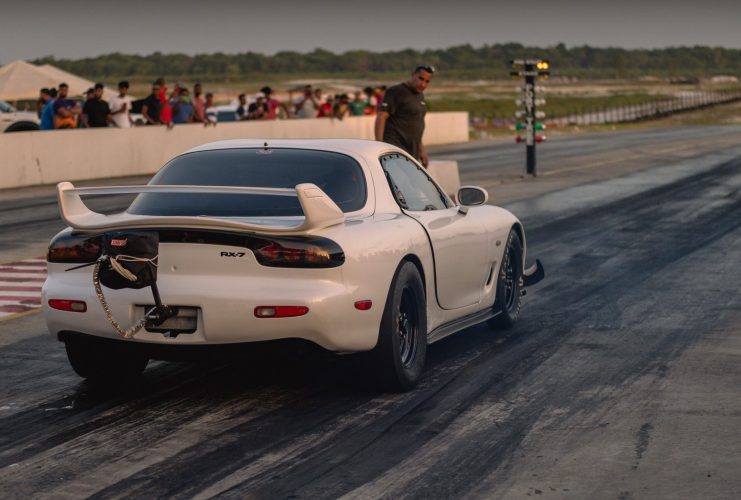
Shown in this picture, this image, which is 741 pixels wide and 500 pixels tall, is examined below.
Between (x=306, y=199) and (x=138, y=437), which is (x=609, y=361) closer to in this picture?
(x=306, y=199)

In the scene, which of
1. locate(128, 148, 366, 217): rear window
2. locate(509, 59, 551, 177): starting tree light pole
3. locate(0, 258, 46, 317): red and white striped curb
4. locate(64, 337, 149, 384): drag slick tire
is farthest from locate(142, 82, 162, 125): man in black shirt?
locate(64, 337, 149, 384): drag slick tire

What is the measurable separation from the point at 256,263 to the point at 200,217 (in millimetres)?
376

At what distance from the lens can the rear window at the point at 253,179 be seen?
7703 mm

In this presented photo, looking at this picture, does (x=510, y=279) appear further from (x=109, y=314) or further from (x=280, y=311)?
(x=109, y=314)

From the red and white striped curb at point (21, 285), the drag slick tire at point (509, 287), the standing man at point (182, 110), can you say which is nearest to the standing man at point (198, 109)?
the standing man at point (182, 110)

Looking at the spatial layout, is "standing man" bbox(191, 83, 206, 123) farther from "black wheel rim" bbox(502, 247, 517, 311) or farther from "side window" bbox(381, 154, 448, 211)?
"side window" bbox(381, 154, 448, 211)

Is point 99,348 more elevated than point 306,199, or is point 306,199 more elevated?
point 306,199

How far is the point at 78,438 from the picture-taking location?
6.81 m

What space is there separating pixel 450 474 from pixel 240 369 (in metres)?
2.74

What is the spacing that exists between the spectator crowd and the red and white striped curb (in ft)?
43.9

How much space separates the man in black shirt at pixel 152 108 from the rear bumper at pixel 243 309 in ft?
77.7

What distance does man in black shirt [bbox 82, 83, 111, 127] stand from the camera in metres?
29.1

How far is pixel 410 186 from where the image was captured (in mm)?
8812

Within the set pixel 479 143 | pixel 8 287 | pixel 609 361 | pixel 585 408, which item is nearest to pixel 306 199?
pixel 585 408
